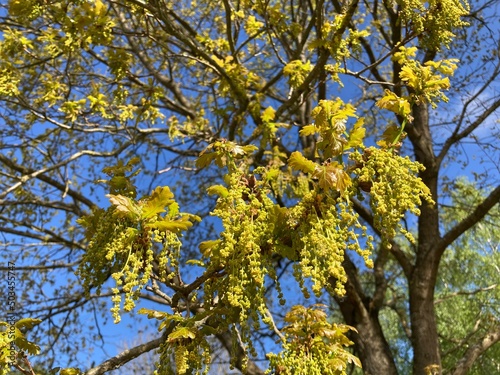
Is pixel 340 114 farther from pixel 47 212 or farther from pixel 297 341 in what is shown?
pixel 47 212

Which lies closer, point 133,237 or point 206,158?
point 133,237

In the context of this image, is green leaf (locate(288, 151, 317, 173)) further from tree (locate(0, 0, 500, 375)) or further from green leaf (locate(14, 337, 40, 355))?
green leaf (locate(14, 337, 40, 355))

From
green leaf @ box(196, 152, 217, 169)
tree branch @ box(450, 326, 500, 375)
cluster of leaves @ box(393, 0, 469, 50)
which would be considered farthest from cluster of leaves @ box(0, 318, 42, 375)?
tree branch @ box(450, 326, 500, 375)

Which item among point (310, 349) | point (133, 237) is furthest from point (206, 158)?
point (310, 349)

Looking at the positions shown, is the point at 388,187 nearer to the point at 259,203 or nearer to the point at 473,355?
the point at 259,203

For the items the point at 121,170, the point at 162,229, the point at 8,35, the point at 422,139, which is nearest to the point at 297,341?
the point at 162,229

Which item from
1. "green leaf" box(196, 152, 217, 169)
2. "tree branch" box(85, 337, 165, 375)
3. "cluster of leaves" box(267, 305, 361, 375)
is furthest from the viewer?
"green leaf" box(196, 152, 217, 169)

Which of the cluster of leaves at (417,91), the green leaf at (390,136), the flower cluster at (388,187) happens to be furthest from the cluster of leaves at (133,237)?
the cluster of leaves at (417,91)

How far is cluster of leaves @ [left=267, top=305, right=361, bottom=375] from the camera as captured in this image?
179 centimetres

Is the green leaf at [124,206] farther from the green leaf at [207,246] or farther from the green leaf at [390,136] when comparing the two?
the green leaf at [390,136]

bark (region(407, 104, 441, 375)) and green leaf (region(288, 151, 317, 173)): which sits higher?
bark (region(407, 104, 441, 375))

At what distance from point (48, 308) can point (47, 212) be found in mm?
1115

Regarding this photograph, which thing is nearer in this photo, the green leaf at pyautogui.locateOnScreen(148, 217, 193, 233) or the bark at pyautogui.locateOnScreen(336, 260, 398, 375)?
the green leaf at pyautogui.locateOnScreen(148, 217, 193, 233)

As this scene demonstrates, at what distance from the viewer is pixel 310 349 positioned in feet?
6.34
